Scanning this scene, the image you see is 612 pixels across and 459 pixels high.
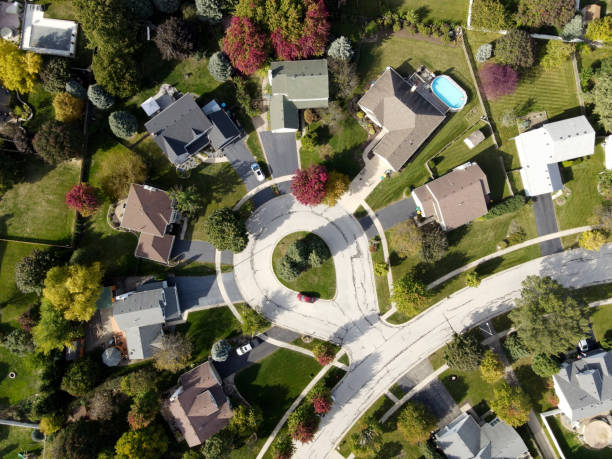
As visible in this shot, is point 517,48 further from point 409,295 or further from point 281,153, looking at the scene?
point 409,295

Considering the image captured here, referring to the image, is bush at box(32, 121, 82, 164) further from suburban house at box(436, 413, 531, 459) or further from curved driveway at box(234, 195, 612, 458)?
suburban house at box(436, 413, 531, 459)

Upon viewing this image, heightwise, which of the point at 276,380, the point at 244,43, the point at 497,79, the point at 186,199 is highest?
the point at 244,43

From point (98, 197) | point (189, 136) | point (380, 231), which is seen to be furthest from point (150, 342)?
point (380, 231)

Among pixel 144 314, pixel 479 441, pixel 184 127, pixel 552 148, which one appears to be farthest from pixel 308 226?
pixel 479 441

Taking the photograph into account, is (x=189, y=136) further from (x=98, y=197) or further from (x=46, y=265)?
(x=46, y=265)

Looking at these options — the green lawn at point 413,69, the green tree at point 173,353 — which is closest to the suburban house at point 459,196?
the green lawn at point 413,69

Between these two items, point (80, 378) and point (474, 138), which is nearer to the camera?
point (80, 378)
